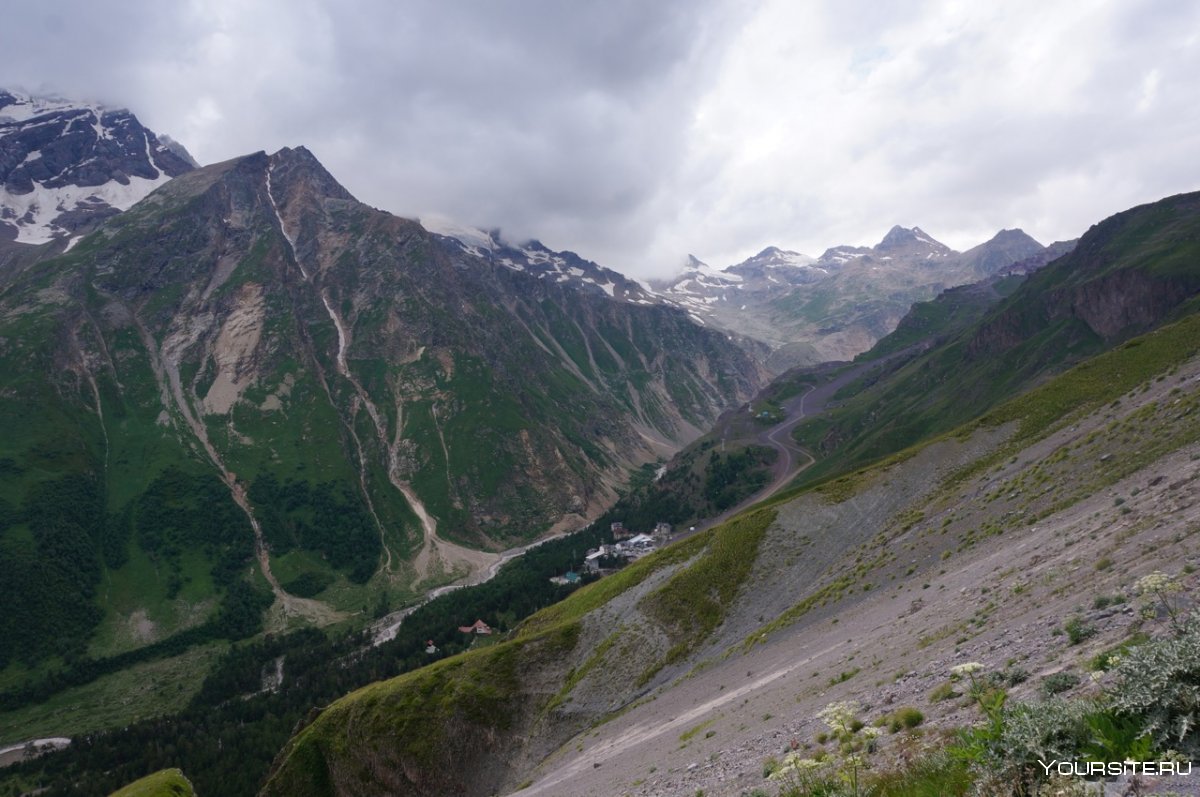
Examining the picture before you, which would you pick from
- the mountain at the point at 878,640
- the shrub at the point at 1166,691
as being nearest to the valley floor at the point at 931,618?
the mountain at the point at 878,640

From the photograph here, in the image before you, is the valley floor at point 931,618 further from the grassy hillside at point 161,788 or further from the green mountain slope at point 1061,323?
the green mountain slope at point 1061,323

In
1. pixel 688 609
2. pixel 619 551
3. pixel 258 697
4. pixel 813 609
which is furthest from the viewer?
pixel 619 551

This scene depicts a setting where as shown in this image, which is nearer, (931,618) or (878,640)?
(931,618)

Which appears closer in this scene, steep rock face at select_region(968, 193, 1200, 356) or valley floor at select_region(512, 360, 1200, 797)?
valley floor at select_region(512, 360, 1200, 797)

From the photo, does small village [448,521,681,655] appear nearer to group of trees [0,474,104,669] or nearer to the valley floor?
the valley floor

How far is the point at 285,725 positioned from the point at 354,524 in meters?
98.8

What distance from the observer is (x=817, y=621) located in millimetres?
45406

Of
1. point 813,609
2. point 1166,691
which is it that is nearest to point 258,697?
point 813,609

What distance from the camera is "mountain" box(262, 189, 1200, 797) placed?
12.8 meters

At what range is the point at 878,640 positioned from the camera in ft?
101

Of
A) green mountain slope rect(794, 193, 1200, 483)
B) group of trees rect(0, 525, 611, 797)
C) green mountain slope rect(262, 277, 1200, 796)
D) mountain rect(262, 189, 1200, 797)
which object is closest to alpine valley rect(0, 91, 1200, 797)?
mountain rect(262, 189, 1200, 797)

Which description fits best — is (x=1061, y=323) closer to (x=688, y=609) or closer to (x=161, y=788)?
(x=688, y=609)

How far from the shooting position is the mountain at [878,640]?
12.8 meters

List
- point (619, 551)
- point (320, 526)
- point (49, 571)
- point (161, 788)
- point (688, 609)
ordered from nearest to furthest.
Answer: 1. point (161, 788)
2. point (688, 609)
3. point (49, 571)
4. point (619, 551)
5. point (320, 526)
